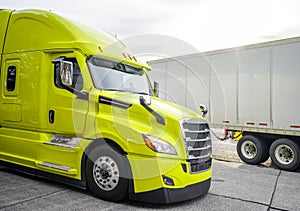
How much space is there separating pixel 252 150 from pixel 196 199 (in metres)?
5.06

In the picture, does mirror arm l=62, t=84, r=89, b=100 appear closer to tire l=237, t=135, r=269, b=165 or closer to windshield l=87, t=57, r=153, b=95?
windshield l=87, t=57, r=153, b=95

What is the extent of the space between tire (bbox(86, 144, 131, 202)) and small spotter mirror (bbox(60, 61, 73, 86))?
4.34ft

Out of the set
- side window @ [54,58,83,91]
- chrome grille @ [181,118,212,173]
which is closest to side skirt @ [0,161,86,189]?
side window @ [54,58,83,91]

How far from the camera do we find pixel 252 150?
953 cm

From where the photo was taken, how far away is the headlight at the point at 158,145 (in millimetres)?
4543

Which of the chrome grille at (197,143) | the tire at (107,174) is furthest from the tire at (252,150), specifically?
the tire at (107,174)

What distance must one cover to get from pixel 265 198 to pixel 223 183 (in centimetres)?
118

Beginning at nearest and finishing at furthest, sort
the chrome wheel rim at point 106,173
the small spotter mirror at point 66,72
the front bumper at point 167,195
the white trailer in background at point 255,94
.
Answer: the front bumper at point 167,195 → the chrome wheel rim at point 106,173 → the small spotter mirror at point 66,72 → the white trailer in background at point 255,94

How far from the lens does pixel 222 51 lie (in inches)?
391

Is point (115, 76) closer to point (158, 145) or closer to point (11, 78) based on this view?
point (158, 145)

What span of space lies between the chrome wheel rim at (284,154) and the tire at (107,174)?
5830mm

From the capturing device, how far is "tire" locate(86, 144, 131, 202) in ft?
15.4

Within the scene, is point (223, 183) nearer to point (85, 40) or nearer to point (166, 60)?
point (85, 40)

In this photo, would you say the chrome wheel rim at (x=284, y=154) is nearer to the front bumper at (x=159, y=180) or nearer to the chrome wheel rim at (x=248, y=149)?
the chrome wheel rim at (x=248, y=149)
